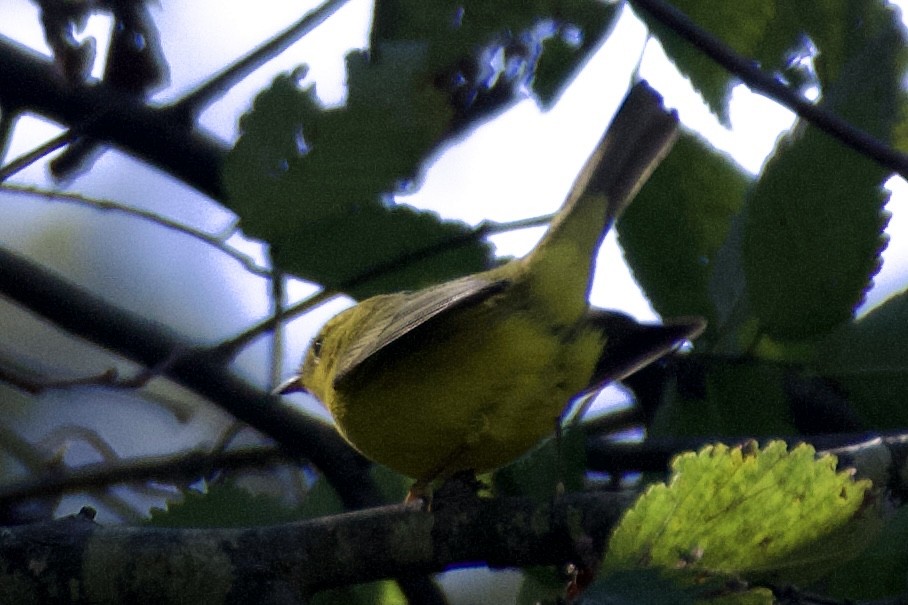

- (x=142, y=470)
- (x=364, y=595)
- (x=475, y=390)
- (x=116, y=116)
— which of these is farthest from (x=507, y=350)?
(x=116, y=116)

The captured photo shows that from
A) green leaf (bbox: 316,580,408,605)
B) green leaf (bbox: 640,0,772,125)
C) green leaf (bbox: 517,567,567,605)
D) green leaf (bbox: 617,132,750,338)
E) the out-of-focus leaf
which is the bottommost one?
green leaf (bbox: 517,567,567,605)

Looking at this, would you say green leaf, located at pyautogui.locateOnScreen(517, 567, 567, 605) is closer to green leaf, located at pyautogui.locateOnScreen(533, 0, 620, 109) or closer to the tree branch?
the tree branch

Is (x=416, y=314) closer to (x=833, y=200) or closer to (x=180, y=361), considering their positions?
(x=180, y=361)

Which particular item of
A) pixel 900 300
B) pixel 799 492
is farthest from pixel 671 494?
pixel 900 300

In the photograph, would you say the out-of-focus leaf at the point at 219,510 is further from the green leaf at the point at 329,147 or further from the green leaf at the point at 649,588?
the green leaf at the point at 649,588

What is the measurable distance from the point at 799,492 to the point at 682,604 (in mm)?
239

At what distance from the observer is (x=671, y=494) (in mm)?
1529

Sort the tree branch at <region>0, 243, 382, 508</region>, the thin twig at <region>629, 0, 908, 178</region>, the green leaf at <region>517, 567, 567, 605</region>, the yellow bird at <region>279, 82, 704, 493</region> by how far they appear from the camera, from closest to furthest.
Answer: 1. the thin twig at <region>629, 0, 908, 178</region>
2. the green leaf at <region>517, 567, 567, 605</region>
3. the yellow bird at <region>279, 82, 704, 493</region>
4. the tree branch at <region>0, 243, 382, 508</region>

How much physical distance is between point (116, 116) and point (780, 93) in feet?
6.96

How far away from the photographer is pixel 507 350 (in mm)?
2914

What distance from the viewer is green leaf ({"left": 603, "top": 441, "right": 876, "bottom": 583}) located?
1522 millimetres

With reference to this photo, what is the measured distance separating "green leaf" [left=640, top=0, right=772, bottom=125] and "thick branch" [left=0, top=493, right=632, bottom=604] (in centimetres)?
81

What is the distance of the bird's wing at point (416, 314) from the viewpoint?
2672 mm

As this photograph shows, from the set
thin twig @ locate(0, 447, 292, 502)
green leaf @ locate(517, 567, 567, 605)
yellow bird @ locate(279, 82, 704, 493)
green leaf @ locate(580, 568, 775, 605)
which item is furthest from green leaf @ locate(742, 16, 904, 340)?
thin twig @ locate(0, 447, 292, 502)
